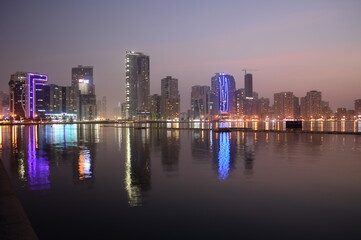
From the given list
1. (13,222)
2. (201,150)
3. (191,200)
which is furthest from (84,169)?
(201,150)

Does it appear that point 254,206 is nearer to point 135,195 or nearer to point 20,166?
point 135,195

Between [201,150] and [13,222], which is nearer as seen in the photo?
[13,222]

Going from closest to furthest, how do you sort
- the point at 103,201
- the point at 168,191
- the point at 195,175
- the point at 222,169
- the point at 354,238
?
the point at 354,238
the point at 103,201
the point at 168,191
the point at 195,175
the point at 222,169

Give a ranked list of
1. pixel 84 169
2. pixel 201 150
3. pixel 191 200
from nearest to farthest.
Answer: pixel 191 200
pixel 84 169
pixel 201 150

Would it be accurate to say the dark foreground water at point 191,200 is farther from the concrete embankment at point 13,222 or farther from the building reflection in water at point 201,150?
the building reflection in water at point 201,150

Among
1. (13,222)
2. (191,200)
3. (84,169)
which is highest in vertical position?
(13,222)

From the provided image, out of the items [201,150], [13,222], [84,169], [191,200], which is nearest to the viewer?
[13,222]

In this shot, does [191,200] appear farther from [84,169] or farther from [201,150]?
[201,150]

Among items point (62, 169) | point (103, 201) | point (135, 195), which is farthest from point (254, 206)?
point (62, 169)

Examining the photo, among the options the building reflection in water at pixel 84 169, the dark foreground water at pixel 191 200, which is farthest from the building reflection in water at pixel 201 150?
the building reflection in water at pixel 84 169

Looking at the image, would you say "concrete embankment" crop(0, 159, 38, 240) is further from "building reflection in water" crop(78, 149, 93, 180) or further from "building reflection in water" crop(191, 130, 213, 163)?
"building reflection in water" crop(191, 130, 213, 163)

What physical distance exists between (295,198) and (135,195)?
6948mm

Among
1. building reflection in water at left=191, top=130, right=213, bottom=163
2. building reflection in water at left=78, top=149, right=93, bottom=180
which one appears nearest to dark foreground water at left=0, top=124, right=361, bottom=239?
building reflection in water at left=78, top=149, right=93, bottom=180

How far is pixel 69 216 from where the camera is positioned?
408 inches
